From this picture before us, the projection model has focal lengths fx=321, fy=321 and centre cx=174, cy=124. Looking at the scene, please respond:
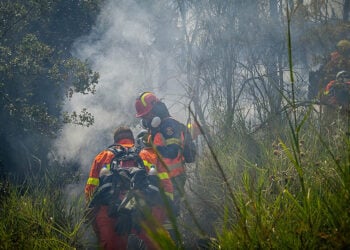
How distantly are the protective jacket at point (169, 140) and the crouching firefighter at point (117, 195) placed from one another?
1.23ft

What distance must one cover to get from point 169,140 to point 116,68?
34.3 feet

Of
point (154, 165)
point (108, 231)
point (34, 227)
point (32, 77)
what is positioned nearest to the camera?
point (34, 227)

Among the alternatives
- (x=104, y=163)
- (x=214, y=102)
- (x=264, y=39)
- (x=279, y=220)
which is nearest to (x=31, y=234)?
(x=104, y=163)

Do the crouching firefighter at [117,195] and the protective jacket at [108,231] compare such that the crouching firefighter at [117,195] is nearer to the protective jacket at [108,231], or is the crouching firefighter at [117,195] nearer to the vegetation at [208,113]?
the protective jacket at [108,231]

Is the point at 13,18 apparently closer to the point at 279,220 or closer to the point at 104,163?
the point at 104,163

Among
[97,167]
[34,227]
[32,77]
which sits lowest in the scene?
[34,227]

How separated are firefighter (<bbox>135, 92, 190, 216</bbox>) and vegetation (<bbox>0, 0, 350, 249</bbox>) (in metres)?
0.33

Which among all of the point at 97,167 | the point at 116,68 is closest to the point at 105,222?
A: the point at 97,167

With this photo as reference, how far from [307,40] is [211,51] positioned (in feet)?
11.8

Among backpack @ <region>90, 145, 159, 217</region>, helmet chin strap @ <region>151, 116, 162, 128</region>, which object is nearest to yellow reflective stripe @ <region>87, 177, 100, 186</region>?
backpack @ <region>90, 145, 159, 217</region>

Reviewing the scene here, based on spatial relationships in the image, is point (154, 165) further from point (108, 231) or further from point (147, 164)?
point (108, 231)

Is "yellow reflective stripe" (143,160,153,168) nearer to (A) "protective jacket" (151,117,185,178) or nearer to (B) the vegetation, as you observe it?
(A) "protective jacket" (151,117,185,178)

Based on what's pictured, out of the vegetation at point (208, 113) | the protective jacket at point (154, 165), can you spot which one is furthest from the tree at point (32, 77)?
the protective jacket at point (154, 165)

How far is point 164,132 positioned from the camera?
4156mm
